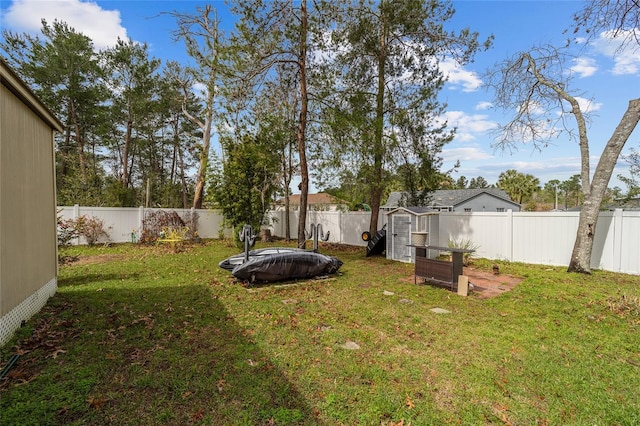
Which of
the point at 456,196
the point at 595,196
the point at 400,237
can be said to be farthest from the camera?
the point at 456,196

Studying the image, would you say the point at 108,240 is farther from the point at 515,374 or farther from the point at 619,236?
the point at 619,236

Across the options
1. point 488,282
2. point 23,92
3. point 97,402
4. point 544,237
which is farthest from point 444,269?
point 23,92

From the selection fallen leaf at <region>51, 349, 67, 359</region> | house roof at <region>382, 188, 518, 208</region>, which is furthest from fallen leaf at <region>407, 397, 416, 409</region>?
house roof at <region>382, 188, 518, 208</region>

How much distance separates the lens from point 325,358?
3115 mm

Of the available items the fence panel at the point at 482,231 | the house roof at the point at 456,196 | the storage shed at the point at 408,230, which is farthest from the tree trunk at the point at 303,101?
the house roof at the point at 456,196

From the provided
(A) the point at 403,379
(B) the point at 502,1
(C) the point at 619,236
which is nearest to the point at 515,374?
(A) the point at 403,379

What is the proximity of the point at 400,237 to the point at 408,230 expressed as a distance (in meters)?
0.41

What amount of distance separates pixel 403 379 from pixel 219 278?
5.10m

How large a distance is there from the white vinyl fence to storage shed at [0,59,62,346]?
19.7 feet

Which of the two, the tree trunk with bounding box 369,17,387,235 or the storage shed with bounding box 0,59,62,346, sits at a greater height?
the tree trunk with bounding box 369,17,387,235

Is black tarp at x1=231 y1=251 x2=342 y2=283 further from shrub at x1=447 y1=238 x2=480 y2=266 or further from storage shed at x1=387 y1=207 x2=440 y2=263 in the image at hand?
shrub at x1=447 y1=238 x2=480 y2=266

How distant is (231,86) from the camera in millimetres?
8344

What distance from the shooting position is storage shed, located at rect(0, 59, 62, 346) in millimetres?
3239

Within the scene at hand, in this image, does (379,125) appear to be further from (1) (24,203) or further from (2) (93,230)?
(2) (93,230)
